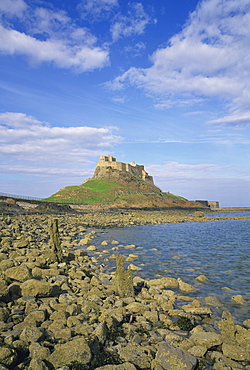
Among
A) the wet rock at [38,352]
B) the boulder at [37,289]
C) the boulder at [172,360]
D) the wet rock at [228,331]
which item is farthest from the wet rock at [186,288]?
the wet rock at [38,352]

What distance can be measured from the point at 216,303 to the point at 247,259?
34.8ft

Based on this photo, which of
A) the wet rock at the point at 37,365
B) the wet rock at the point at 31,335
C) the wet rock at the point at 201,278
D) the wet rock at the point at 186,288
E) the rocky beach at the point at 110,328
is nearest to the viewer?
the wet rock at the point at 37,365

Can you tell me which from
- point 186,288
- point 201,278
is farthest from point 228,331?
point 201,278

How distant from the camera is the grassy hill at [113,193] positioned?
96375 millimetres

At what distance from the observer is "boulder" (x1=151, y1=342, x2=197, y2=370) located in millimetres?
5814

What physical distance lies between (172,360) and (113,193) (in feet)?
347

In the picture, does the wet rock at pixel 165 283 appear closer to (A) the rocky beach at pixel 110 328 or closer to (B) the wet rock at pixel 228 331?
(A) the rocky beach at pixel 110 328

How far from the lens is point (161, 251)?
22000mm

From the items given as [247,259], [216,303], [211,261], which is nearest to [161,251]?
[211,261]

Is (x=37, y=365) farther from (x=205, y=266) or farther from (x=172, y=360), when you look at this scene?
(x=205, y=266)

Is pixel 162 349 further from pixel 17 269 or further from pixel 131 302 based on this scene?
pixel 17 269

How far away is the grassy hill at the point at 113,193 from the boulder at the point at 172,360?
273 ft

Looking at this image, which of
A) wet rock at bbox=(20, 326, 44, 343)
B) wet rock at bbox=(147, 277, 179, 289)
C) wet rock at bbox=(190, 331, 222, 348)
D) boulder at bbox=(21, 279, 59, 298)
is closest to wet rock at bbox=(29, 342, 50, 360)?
wet rock at bbox=(20, 326, 44, 343)

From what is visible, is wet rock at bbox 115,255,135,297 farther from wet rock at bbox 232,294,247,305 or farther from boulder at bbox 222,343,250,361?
boulder at bbox 222,343,250,361
